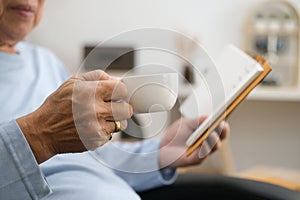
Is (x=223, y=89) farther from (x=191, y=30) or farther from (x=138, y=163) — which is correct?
(x=191, y=30)

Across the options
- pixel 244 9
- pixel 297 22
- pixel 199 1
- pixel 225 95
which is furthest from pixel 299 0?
pixel 225 95

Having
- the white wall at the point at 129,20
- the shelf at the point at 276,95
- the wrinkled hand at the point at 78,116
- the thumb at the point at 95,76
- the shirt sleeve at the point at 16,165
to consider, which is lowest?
the shelf at the point at 276,95

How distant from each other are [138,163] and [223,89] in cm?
20

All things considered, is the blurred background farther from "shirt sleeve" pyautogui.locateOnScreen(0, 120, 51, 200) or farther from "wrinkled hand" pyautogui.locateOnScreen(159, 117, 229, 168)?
"shirt sleeve" pyautogui.locateOnScreen(0, 120, 51, 200)

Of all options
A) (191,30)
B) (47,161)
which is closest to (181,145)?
(47,161)

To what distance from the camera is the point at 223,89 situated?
0.80 metres

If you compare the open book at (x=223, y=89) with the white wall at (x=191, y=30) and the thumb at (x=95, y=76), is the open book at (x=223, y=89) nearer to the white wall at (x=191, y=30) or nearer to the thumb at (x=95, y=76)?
the thumb at (x=95, y=76)

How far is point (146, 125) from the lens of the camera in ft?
→ 2.19

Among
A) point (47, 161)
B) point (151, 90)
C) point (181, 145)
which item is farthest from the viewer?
point (181, 145)

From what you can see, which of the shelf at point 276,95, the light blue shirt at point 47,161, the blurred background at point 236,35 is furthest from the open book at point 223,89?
the blurred background at point 236,35

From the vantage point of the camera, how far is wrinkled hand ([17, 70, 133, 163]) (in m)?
0.57

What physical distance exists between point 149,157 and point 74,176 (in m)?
0.15

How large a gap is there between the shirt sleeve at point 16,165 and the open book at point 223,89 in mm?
325

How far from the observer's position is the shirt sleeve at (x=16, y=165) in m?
0.60
